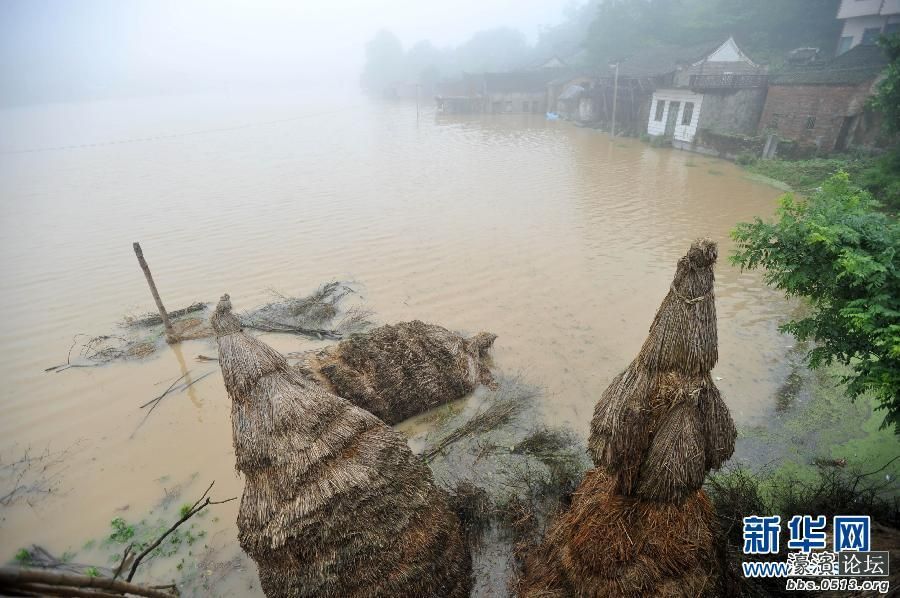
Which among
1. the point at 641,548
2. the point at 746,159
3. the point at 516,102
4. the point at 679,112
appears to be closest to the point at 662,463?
the point at 641,548

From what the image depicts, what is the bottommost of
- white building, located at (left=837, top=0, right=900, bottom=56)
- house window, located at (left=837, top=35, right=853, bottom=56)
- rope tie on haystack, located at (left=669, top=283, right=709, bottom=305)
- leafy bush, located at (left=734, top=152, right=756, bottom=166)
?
leafy bush, located at (left=734, top=152, right=756, bottom=166)

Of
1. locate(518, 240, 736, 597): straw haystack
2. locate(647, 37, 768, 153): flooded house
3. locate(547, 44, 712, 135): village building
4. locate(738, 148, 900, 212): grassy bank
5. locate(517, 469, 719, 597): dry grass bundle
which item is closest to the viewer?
locate(518, 240, 736, 597): straw haystack

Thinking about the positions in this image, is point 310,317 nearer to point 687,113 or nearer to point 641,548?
point 641,548

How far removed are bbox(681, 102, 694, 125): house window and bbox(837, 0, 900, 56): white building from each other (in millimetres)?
9909

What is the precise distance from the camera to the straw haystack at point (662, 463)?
11.4 feet

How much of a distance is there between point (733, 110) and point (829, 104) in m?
4.80

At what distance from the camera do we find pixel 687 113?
87.7 ft

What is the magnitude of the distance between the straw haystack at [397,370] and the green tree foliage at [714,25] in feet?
122

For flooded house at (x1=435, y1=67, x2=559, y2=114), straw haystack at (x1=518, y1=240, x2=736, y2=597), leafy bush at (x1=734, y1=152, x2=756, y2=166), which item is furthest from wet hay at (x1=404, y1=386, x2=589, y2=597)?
flooded house at (x1=435, y1=67, x2=559, y2=114)

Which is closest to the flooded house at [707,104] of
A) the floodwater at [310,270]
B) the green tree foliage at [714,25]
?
the floodwater at [310,270]

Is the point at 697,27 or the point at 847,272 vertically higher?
the point at 697,27

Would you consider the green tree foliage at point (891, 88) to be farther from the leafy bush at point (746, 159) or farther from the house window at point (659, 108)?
the house window at point (659, 108)

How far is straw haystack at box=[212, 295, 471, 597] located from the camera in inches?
153

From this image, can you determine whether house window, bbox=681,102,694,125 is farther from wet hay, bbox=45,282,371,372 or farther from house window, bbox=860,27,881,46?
wet hay, bbox=45,282,371,372
